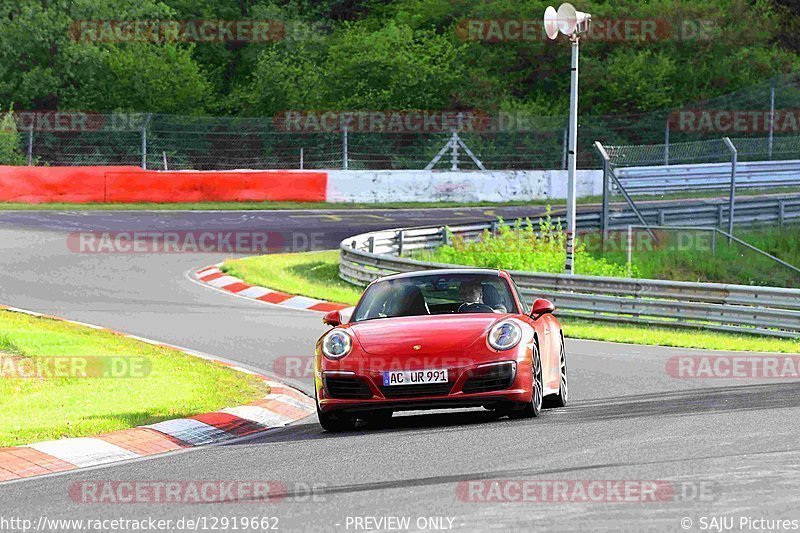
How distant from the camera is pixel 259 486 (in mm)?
8336

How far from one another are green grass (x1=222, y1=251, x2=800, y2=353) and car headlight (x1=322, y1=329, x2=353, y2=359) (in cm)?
856

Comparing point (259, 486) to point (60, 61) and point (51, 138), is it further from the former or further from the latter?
point (60, 61)

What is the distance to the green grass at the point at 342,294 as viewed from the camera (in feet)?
63.8

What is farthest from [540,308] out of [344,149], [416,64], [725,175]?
[416,64]

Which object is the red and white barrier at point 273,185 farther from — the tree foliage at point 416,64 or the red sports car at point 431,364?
the red sports car at point 431,364

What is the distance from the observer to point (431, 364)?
1090 cm

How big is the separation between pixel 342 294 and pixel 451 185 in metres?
16.8

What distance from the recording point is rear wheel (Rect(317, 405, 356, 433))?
11.3 m

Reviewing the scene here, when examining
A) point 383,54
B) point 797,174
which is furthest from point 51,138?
point 797,174

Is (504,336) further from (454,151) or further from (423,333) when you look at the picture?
(454,151)

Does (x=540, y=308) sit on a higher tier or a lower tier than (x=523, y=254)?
higher

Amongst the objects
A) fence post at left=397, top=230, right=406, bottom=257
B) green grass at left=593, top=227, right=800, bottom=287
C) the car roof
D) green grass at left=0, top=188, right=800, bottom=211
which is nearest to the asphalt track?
the car roof

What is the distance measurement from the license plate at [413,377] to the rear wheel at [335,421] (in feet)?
1.74

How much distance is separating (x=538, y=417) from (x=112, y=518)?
4.66 meters
